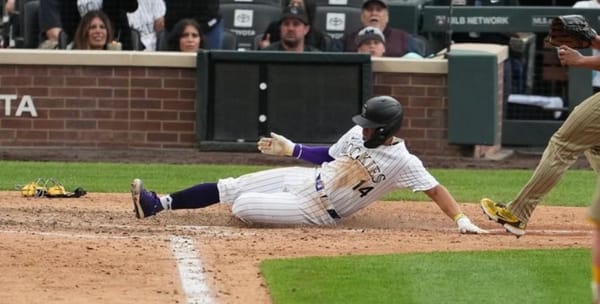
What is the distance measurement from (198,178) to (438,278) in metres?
5.42

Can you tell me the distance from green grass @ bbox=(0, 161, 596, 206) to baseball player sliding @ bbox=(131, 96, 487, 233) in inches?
81.3

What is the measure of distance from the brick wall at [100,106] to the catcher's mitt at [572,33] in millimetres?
6335

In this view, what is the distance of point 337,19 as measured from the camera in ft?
51.8

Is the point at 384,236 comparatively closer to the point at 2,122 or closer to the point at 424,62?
the point at 424,62

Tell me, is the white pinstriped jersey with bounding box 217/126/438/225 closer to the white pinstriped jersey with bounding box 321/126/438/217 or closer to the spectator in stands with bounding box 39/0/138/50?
the white pinstriped jersey with bounding box 321/126/438/217

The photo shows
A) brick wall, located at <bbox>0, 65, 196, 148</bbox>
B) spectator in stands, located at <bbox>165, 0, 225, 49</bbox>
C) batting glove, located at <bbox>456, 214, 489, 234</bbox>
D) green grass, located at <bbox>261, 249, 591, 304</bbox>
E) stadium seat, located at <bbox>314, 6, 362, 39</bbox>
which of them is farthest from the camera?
stadium seat, located at <bbox>314, 6, 362, 39</bbox>

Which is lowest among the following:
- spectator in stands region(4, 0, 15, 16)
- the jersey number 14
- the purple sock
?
the purple sock

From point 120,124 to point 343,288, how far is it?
779 cm

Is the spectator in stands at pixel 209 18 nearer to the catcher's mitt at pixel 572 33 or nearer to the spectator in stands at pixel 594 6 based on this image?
the spectator in stands at pixel 594 6

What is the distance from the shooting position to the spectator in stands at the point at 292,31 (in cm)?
1465

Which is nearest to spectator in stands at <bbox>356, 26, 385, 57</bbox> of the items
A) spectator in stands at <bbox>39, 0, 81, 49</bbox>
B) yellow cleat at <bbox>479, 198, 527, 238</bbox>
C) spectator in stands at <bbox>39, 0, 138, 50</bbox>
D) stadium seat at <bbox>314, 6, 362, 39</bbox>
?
stadium seat at <bbox>314, 6, 362, 39</bbox>

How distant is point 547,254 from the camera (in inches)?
335

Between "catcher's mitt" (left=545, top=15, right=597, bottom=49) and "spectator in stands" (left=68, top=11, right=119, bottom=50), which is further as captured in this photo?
"spectator in stands" (left=68, top=11, right=119, bottom=50)

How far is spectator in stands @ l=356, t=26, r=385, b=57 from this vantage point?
48.2ft
